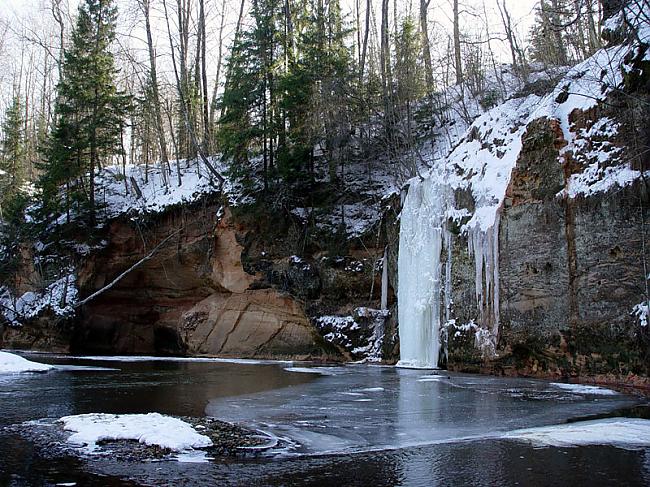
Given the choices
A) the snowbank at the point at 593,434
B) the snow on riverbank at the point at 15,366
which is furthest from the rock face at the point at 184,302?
the snowbank at the point at 593,434

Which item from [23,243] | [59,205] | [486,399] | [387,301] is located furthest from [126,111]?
[486,399]

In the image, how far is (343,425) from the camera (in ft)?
26.2

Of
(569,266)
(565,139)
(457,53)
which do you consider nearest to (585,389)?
(569,266)

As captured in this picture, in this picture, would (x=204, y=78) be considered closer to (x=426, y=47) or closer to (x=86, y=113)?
(x=86, y=113)

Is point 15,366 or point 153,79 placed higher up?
point 153,79

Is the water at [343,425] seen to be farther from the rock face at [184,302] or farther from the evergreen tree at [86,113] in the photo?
the evergreen tree at [86,113]

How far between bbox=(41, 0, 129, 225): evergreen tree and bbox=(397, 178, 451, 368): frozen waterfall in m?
16.0

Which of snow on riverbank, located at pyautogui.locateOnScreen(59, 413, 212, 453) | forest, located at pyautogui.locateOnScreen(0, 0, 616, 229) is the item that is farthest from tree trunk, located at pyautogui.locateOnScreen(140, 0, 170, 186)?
snow on riverbank, located at pyautogui.locateOnScreen(59, 413, 212, 453)

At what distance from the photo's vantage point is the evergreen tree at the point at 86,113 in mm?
28453

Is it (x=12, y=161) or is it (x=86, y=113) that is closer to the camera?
(x=86, y=113)

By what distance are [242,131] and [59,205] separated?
31.8 ft

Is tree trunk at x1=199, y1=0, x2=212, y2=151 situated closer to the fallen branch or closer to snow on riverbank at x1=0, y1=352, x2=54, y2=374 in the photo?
the fallen branch

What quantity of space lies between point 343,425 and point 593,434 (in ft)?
9.83

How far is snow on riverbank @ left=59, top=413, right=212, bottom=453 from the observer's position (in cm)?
Answer: 629
